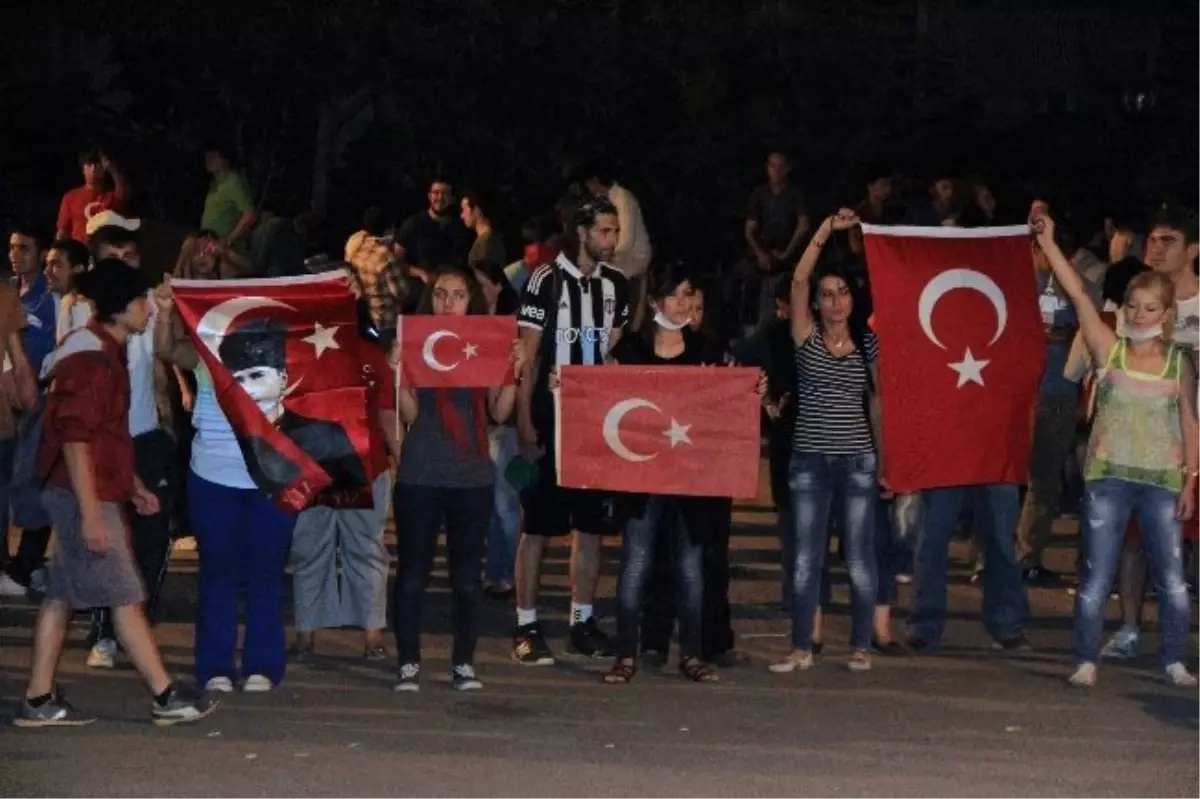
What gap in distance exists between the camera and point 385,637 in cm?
1212

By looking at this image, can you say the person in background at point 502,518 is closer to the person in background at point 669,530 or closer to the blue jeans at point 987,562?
the person in background at point 669,530

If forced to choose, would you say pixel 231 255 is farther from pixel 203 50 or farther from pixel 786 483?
pixel 203 50

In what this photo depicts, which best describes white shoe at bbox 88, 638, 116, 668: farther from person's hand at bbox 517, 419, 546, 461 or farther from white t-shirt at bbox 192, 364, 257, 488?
person's hand at bbox 517, 419, 546, 461

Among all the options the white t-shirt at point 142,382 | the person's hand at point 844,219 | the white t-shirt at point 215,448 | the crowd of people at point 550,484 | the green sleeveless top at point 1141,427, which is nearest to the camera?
the crowd of people at point 550,484

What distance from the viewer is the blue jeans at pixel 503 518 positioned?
516 inches

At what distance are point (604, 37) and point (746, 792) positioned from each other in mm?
20936

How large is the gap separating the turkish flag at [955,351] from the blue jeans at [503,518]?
98.5 inches

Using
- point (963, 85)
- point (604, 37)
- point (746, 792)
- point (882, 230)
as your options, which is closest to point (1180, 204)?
point (882, 230)

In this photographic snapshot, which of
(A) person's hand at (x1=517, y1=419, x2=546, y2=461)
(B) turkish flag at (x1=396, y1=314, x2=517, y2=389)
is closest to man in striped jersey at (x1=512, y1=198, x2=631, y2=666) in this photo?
(A) person's hand at (x1=517, y1=419, x2=546, y2=461)

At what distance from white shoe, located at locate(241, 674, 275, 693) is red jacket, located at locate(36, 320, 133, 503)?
1.11 m

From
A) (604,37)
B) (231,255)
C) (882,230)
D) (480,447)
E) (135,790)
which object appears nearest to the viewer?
(135,790)

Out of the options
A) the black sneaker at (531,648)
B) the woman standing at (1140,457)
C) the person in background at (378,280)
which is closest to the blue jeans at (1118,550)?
the woman standing at (1140,457)

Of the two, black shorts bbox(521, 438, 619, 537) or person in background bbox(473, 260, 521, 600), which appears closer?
black shorts bbox(521, 438, 619, 537)

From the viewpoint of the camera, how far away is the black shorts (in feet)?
36.9
